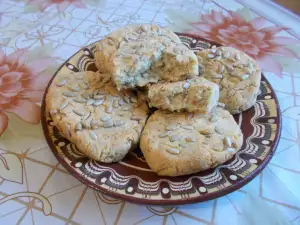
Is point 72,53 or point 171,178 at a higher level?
point 171,178

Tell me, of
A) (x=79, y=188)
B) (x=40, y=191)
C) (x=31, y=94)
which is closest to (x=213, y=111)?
(x=79, y=188)

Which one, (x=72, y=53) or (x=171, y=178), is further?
(x=72, y=53)

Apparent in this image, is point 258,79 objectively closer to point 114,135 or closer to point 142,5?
point 114,135
